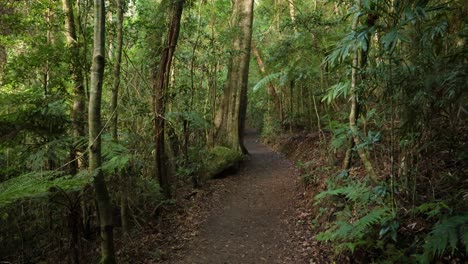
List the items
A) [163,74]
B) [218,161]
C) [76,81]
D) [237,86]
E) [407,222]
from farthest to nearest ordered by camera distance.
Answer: [237,86], [218,161], [163,74], [76,81], [407,222]

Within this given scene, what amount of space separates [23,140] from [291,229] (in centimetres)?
529

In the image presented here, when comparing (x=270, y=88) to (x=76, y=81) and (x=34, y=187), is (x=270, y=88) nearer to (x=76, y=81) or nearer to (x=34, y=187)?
(x=76, y=81)

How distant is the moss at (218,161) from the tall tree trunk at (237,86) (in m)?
1.18

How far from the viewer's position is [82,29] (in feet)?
19.5

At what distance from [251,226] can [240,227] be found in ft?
0.74

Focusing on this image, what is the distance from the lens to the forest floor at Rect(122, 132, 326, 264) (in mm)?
5164

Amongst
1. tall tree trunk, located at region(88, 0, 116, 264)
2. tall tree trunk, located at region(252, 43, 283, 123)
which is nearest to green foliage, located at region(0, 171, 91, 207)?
tall tree trunk, located at region(88, 0, 116, 264)

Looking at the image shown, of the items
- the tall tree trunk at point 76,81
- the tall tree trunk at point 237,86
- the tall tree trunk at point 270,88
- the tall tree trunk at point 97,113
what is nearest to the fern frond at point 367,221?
the tall tree trunk at point 97,113

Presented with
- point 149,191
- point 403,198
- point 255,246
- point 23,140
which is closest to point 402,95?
point 403,198

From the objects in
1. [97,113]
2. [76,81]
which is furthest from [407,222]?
[76,81]

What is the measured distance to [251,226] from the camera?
20.8ft

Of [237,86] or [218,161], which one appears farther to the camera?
[237,86]

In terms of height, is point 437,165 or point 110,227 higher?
point 437,165

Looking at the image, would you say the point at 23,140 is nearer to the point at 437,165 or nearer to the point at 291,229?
the point at 291,229
